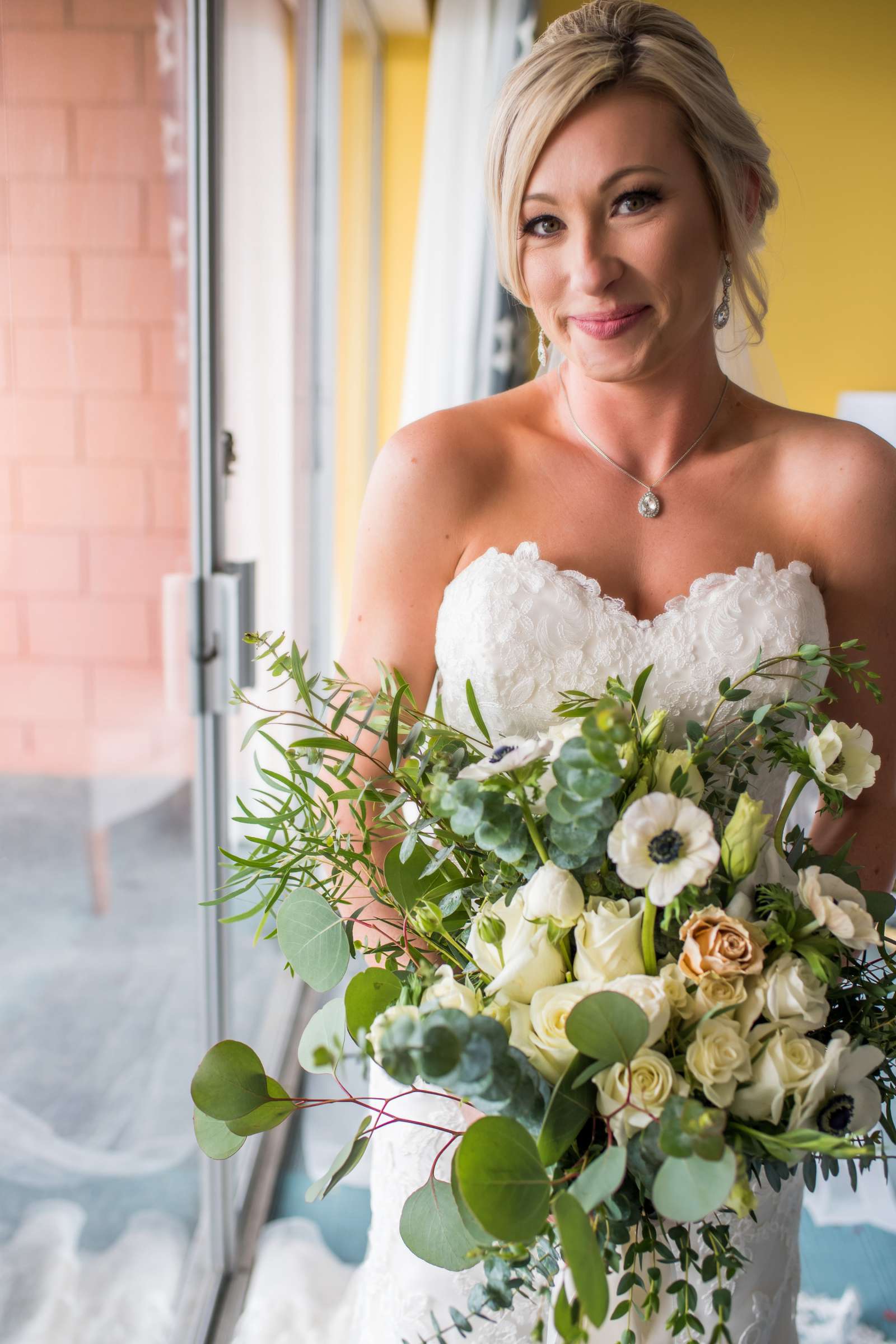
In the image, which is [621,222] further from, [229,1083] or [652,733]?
[229,1083]

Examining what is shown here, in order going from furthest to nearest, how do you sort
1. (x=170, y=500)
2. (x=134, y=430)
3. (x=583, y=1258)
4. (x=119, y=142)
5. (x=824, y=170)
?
(x=824, y=170), (x=170, y=500), (x=134, y=430), (x=119, y=142), (x=583, y=1258)

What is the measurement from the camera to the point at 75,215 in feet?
3.73

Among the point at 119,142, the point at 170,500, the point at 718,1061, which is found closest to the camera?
the point at 718,1061

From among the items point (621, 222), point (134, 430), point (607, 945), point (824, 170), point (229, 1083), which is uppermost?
point (824, 170)

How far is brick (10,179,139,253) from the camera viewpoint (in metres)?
1.01

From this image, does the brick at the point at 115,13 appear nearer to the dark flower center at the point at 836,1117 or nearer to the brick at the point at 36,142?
the brick at the point at 36,142

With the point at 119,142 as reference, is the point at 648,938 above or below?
below

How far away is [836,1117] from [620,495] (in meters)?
0.80

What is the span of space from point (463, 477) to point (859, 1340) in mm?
1672

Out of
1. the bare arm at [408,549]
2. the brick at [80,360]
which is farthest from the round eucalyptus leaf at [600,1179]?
the brick at [80,360]

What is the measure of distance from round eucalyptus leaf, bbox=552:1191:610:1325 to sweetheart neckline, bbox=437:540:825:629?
2.39ft

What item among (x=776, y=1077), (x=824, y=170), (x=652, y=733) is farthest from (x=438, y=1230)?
(x=824, y=170)

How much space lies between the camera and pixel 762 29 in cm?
331

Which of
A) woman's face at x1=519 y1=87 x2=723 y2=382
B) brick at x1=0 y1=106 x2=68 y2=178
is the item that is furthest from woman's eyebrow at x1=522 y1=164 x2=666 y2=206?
brick at x1=0 y1=106 x2=68 y2=178
